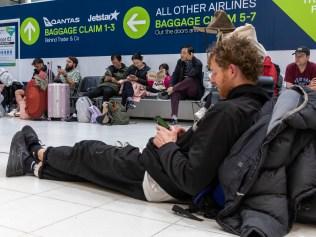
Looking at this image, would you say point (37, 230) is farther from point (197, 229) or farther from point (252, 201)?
point (252, 201)

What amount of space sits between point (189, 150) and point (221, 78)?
352 millimetres

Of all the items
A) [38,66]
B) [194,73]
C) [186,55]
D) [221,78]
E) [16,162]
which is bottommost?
[16,162]

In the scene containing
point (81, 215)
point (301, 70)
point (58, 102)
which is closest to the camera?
point (81, 215)

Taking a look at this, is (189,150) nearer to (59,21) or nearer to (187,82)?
(187,82)

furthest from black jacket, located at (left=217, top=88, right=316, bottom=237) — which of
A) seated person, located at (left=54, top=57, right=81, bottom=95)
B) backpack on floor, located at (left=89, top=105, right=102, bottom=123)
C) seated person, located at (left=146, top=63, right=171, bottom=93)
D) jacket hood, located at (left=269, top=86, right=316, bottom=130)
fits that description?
seated person, located at (left=54, top=57, right=81, bottom=95)

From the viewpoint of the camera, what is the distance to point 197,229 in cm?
184

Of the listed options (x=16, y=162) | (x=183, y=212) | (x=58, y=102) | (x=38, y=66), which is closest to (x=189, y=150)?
(x=183, y=212)

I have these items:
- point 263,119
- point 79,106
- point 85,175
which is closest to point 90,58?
point 79,106

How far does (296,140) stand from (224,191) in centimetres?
37

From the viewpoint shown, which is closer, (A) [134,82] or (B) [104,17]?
(A) [134,82]

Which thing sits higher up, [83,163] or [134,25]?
[134,25]

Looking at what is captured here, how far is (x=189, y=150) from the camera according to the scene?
1.92 m

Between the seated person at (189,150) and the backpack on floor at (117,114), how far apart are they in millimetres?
4218

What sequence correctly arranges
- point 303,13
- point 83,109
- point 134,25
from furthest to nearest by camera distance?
point 134,25, point 83,109, point 303,13
